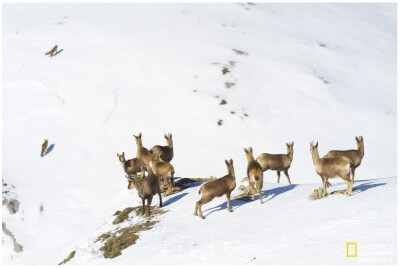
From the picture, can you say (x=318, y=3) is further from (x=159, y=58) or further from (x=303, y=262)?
(x=303, y=262)

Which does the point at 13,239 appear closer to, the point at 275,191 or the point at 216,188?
the point at 216,188

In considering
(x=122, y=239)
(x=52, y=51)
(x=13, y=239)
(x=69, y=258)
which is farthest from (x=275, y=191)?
(x=52, y=51)

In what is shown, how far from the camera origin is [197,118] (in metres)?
34.2

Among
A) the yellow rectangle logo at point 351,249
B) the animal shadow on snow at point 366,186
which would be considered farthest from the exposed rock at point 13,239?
the yellow rectangle logo at point 351,249

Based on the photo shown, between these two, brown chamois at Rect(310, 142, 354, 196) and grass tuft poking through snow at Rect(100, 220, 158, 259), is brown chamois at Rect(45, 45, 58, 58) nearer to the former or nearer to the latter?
grass tuft poking through snow at Rect(100, 220, 158, 259)

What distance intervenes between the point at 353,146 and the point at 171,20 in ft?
82.4

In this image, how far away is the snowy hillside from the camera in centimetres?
1375

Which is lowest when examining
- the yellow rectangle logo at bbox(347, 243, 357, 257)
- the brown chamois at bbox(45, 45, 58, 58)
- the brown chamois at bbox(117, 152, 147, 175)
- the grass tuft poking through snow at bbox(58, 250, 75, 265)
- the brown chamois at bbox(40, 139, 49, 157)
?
the grass tuft poking through snow at bbox(58, 250, 75, 265)

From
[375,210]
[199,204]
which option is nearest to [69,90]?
[199,204]

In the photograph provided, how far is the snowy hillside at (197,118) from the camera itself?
541 inches

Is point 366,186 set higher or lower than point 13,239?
higher

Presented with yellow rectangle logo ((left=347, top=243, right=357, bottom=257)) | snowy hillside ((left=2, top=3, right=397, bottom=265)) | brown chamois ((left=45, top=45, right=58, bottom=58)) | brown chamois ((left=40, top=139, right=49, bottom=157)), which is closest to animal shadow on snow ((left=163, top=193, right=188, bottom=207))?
snowy hillside ((left=2, top=3, right=397, bottom=265))

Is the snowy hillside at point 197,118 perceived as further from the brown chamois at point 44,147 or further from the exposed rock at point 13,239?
the brown chamois at point 44,147

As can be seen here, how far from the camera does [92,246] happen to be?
15891 millimetres
